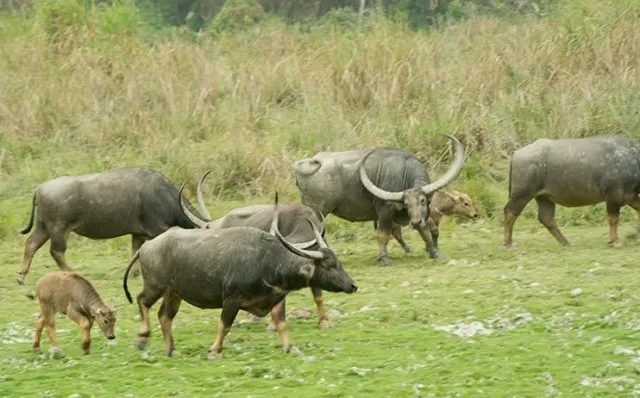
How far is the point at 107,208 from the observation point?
1353 cm

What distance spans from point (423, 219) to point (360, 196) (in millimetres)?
990

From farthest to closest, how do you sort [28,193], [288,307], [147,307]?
1. [28,193]
2. [288,307]
3. [147,307]

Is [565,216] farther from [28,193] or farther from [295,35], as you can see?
[295,35]

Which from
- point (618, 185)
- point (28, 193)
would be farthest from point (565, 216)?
point (28, 193)

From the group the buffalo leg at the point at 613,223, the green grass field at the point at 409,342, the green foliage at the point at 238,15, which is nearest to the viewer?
the green grass field at the point at 409,342

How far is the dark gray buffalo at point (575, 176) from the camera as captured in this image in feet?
45.6

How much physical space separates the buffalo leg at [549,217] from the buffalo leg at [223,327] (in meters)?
5.54

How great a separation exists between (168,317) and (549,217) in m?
5.71

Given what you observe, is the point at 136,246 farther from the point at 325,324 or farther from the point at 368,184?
the point at 325,324

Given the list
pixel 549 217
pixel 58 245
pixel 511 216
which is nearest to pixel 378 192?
pixel 511 216

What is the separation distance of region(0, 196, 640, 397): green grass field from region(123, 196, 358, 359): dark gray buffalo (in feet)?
1.13

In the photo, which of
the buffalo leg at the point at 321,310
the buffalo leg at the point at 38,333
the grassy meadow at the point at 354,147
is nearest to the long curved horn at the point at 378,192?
the grassy meadow at the point at 354,147

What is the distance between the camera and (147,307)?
33.0 ft

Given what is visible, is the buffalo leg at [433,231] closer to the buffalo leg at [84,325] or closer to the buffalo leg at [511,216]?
the buffalo leg at [511,216]
